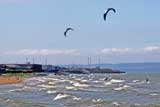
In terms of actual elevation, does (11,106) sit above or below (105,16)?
below

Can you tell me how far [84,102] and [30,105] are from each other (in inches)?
225

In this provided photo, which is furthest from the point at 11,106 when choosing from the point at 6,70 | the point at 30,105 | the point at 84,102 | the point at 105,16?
the point at 6,70

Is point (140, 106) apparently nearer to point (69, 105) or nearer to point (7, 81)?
point (69, 105)

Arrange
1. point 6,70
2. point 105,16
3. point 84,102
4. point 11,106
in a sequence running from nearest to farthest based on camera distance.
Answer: point 105,16
point 11,106
point 84,102
point 6,70

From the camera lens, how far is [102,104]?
49.9 metres

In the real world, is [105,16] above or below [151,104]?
above

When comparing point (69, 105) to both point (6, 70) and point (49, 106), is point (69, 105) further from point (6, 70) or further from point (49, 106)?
point (6, 70)

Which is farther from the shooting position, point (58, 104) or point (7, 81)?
point (7, 81)

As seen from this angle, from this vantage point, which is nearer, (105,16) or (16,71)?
(105,16)

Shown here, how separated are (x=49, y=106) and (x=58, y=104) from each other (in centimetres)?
216

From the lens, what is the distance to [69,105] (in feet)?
159

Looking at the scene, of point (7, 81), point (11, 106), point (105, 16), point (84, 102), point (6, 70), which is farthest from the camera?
point (6, 70)

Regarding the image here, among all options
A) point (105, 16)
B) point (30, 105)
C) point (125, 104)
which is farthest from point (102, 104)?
point (105, 16)

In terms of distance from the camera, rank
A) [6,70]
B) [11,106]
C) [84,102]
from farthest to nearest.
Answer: [6,70], [84,102], [11,106]
